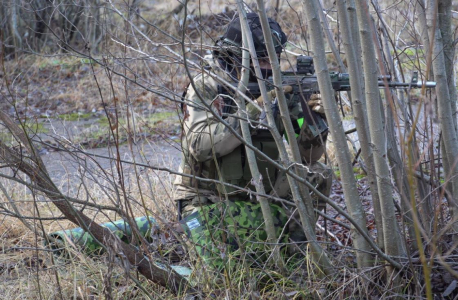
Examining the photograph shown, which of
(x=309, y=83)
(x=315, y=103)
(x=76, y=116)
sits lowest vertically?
(x=76, y=116)

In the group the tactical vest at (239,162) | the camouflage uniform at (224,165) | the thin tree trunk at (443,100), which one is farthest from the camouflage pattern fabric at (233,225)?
the thin tree trunk at (443,100)

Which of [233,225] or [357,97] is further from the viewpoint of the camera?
[233,225]

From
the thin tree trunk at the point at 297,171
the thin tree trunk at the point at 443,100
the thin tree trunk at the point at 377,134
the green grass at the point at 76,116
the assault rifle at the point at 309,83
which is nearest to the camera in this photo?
the thin tree trunk at the point at 377,134

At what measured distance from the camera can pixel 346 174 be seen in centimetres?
251

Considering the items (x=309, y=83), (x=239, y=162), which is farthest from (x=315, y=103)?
(x=239, y=162)

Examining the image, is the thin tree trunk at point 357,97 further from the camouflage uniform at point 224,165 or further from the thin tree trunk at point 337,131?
the camouflage uniform at point 224,165

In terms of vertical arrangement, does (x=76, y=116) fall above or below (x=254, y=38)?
below

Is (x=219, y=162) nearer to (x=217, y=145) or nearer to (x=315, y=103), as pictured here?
(x=217, y=145)

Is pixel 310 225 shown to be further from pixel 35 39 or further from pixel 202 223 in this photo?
pixel 35 39

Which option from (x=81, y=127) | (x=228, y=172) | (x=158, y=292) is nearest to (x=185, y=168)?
(x=228, y=172)

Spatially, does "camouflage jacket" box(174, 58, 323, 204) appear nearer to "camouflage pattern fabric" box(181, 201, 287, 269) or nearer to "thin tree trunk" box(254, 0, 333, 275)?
"camouflage pattern fabric" box(181, 201, 287, 269)

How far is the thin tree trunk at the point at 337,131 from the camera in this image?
2.37m

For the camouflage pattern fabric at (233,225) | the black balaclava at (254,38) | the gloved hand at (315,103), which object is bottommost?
the camouflage pattern fabric at (233,225)

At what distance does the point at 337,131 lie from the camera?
2.46 m
